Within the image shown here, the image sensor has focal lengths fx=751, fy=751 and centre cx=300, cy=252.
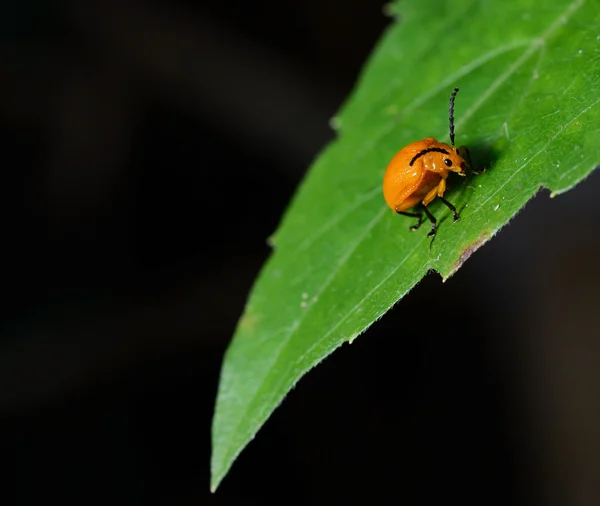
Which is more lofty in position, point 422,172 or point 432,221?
point 422,172

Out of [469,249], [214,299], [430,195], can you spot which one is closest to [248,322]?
[430,195]

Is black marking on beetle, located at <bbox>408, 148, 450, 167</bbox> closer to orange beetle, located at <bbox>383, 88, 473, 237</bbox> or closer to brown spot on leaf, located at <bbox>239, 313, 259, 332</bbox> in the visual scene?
orange beetle, located at <bbox>383, 88, 473, 237</bbox>

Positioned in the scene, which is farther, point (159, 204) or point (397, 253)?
point (159, 204)

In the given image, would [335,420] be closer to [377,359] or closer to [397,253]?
[377,359]

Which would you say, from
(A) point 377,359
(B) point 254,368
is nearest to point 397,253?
(B) point 254,368

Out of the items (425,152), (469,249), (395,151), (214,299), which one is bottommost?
(469,249)

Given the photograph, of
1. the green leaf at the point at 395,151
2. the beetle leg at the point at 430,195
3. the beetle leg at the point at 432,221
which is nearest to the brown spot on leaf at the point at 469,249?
the green leaf at the point at 395,151

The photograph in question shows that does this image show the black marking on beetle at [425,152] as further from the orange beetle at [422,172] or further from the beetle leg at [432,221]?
the beetle leg at [432,221]

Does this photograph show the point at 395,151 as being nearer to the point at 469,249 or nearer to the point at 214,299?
the point at 469,249
